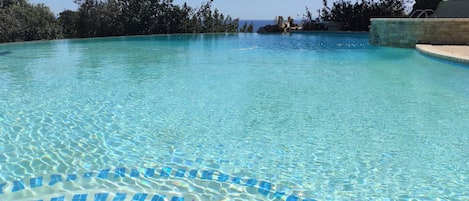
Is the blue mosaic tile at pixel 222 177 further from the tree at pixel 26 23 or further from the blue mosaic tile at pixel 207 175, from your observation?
the tree at pixel 26 23

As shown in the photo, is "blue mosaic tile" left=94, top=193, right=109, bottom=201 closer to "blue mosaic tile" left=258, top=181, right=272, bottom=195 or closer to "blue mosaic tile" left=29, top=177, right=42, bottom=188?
"blue mosaic tile" left=29, top=177, right=42, bottom=188

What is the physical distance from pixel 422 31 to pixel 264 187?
1166 cm

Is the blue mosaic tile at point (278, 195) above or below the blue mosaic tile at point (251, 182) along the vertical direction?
below

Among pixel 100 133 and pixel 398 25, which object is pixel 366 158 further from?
pixel 398 25

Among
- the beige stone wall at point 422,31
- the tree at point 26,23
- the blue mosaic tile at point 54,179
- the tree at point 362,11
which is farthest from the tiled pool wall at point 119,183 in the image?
the tree at point 362,11

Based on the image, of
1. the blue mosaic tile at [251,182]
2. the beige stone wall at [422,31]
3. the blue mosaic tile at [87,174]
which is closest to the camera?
the blue mosaic tile at [251,182]

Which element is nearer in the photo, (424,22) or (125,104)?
(125,104)

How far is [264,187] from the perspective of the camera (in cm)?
301

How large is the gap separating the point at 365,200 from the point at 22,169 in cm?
283

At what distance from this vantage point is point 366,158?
11.6ft

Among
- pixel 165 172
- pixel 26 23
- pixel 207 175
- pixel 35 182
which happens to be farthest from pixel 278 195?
pixel 26 23

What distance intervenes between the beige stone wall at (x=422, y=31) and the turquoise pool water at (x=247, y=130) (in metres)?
4.67

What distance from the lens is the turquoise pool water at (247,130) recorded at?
3.08 metres

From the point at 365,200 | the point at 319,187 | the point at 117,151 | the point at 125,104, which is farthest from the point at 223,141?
the point at 125,104
